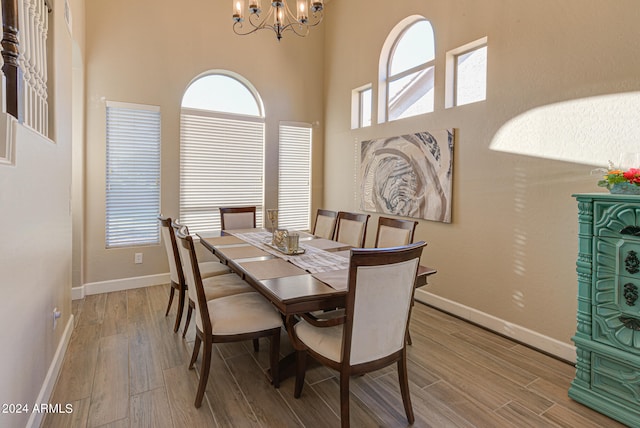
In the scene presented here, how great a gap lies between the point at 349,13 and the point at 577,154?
376 cm

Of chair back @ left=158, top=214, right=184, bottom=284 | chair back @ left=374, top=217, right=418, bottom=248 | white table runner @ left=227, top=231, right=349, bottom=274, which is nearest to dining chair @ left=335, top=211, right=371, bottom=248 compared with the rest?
chair back @ left=374, top=217, right=418, bottom=248

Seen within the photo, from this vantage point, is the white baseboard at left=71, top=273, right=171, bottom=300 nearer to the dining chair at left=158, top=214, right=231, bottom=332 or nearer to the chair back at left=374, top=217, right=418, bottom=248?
the dining chair at left=158, top=214, right=231, bottom=332

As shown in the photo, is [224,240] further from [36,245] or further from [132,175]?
[132,175]

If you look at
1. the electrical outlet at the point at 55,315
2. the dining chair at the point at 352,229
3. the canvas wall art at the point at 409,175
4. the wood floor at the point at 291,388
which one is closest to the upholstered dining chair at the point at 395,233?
the dining chair at the point at 352,229

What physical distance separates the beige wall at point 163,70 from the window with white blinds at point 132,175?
84 millimetres

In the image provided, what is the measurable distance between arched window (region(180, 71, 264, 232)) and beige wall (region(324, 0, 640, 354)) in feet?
7.63

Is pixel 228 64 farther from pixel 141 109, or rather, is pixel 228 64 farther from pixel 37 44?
pixel 37 44

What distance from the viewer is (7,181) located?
4.40ft

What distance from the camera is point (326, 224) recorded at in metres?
3.79

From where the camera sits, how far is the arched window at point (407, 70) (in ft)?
12.5

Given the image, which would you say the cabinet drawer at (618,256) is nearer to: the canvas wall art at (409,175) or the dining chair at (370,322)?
the dining chair at (370,322)

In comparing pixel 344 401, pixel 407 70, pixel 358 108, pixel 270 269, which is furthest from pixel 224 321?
pixel 358 108

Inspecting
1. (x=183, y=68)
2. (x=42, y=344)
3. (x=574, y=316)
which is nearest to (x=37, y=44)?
(x=42, y=344)

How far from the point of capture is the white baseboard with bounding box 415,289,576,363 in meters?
2.58
